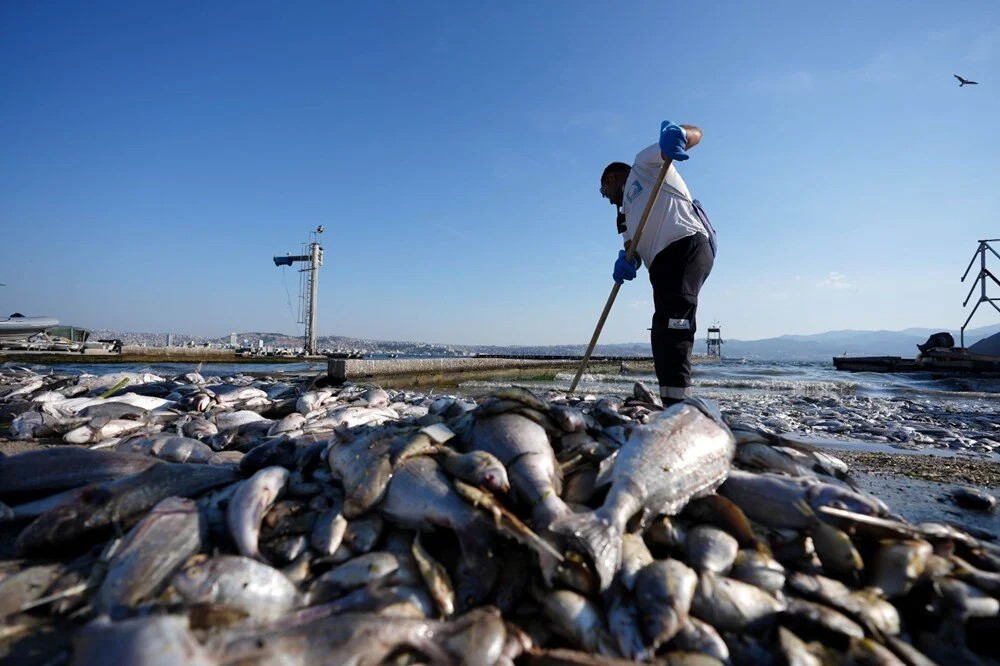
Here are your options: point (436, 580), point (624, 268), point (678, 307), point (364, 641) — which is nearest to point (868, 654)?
point (436, 580)

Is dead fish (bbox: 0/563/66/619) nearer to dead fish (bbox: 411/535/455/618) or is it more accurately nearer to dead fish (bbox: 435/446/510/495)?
dead fish (bbox: 411/535/455/618)

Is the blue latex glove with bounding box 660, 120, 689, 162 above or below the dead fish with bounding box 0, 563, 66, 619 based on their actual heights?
above

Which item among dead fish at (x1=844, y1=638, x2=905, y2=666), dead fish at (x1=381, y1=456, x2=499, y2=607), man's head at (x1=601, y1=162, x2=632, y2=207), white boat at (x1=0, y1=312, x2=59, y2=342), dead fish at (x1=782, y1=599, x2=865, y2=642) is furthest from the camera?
white boat at (x1=0, y1=312, x2=59, y2=342)

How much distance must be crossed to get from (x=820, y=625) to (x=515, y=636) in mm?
1157

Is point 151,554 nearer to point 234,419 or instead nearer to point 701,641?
point 701,641

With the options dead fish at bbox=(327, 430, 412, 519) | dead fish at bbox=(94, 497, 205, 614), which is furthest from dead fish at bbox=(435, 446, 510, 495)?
dead fish at bbox=(94, 497, 205, 614)

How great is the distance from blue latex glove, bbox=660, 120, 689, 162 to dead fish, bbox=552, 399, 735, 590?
132 inches

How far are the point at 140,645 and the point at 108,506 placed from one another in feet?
4.56

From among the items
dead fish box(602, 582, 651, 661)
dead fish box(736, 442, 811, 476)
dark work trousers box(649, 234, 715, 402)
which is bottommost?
dead fish box(602, 582, 651, 661)

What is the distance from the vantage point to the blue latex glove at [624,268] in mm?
5984

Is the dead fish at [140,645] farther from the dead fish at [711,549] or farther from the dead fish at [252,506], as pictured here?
the dead fish at [711,549]

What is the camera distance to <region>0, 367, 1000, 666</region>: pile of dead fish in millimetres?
1645

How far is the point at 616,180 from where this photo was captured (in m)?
6.42

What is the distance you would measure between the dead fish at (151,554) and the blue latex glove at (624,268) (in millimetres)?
5141
